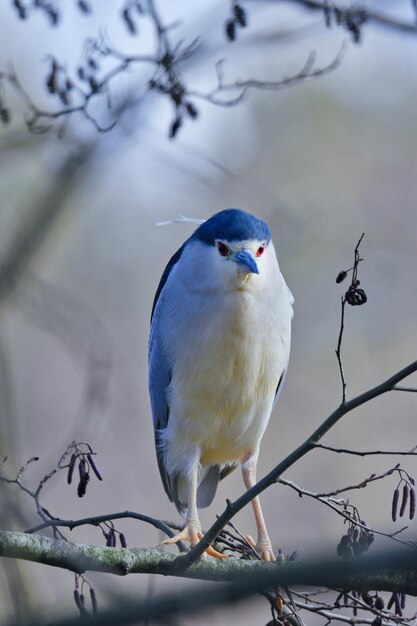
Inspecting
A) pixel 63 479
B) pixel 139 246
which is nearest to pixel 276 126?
pixel 139 246

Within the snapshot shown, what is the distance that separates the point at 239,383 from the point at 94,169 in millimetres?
950

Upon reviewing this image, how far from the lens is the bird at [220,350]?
11.3 ft

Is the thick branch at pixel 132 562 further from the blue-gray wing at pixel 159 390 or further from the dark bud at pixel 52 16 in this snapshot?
the dark bud at pixel 52 16

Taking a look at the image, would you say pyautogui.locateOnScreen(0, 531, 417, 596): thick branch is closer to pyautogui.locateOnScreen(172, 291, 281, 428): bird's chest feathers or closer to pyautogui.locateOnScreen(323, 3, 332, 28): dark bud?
pyautogui.locateOnScreen(172, 291, 281, 428): bird's chest feathers

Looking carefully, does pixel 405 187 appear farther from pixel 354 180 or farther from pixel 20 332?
pixel 20 332

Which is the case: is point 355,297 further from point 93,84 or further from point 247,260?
point 93,84

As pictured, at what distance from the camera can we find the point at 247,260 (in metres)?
3.34

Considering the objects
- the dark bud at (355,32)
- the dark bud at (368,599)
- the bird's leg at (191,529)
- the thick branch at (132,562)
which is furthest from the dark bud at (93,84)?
the dark bud at (368,599)

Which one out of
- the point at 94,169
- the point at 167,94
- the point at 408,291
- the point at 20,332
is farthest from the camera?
the point at 408,291

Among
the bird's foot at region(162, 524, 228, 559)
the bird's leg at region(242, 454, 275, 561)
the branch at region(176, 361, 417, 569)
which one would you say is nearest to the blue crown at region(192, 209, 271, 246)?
the bird's leg at region(242, 454, 275, 561)

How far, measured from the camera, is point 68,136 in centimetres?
364

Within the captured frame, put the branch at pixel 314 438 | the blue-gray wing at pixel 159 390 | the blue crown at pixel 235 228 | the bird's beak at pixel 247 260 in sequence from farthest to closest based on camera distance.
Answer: the blue-gray wing at pixel 159 390 → the blue crown at pixel 235 228 → the bird's beak at pixel 247 260 → the branch at pixel 314 438

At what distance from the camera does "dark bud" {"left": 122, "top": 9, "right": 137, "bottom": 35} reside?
11.0 feet

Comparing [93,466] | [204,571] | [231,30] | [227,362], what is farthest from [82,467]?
[231,30]
